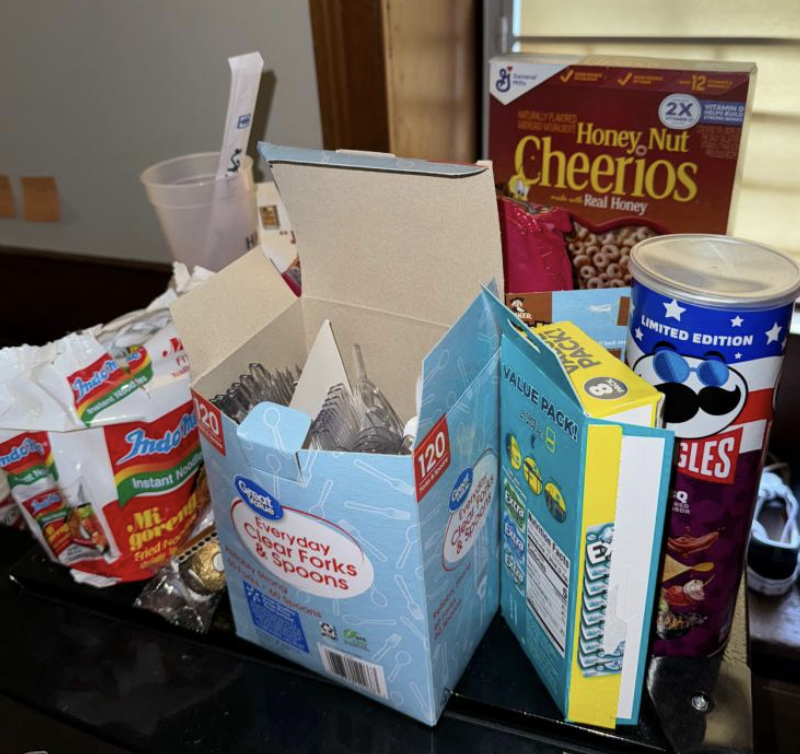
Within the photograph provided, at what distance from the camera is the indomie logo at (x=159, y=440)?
69cm

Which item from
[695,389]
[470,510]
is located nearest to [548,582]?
[470,510]

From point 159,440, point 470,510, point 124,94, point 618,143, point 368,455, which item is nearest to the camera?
point 368,455

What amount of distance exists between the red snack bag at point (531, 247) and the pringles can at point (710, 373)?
144 millimetres

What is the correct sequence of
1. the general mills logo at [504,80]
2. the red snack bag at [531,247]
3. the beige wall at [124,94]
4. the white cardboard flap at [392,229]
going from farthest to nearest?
1. the beige wall at [124,94]
2. the general mills logo at [504,80]
3. the red snack bag at [531,247]
4. the white cardboard flap at [392,229]

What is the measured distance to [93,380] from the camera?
673 mm

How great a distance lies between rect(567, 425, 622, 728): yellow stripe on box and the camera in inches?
18.9

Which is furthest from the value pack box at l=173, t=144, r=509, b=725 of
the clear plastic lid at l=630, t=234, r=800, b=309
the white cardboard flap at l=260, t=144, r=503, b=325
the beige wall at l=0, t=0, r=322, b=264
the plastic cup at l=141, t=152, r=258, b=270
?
the beige wall at l=0, t=0, r=322, b=264

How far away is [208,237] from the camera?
0.96 metres

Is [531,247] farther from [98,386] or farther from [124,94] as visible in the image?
[124,94]

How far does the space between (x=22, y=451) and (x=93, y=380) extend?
88 millimetres

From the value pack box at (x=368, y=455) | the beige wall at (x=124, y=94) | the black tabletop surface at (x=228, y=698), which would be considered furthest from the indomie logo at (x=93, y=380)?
the beige wall at (x=124, y=94)

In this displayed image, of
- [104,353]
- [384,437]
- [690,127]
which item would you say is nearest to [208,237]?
[104,353]

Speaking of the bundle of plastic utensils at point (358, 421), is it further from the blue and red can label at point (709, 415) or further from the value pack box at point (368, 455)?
the blue and red can label at point (709, 415)

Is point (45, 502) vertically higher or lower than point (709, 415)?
lower
